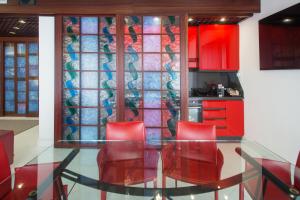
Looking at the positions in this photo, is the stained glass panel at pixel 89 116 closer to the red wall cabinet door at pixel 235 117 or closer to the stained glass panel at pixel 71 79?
the stained glass panel at pixel 71 79

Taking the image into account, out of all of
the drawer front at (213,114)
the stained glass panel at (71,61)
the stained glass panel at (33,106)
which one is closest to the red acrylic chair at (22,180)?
the stained glass panel at (71,61)

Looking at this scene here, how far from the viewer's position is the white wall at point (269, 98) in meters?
3.09

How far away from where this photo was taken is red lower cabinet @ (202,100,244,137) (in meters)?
4.74

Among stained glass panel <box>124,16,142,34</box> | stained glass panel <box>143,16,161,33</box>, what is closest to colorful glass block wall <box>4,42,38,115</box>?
stained glass panel <box>124,16,142,34</box>

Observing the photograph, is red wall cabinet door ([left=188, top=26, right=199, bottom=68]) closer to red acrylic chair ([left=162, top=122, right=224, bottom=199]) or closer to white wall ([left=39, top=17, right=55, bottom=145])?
white wall ([left=39, top=17, right=55, bottom=145])

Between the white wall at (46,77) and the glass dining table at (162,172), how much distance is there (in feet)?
6.94

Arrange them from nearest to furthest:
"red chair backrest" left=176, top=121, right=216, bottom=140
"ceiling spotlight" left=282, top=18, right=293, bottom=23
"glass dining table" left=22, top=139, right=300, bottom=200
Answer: "glass dining table" left=22, top=139, right=300, bottom=200, "red chair backrest" left=176, top=121, right=216, bottom=140, "ceiling spotlight" left=282, top=18, right=293, bottom=23

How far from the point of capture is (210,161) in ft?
6.88

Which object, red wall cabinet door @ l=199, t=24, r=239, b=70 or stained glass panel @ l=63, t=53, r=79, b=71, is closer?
stained glass panel @ l=63, t=53, r=79, b=71

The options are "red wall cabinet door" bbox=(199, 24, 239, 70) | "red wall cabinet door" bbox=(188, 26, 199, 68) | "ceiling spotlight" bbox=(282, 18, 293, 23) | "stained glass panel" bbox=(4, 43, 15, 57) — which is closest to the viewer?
"ceiling spotlight" bbox=(282, 18, 293, 23)

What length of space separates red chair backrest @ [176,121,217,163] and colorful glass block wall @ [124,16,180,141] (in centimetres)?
174

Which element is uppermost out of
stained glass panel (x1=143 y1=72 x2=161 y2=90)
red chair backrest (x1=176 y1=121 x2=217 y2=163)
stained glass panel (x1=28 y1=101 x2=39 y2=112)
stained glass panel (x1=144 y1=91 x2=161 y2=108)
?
stained glass panel (x1=143 y1=72 x2=161 y2=90)

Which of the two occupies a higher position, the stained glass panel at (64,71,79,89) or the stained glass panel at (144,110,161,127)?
the stained glass panel at (64,71,79,89)

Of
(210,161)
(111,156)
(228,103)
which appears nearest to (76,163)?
(111,156)
